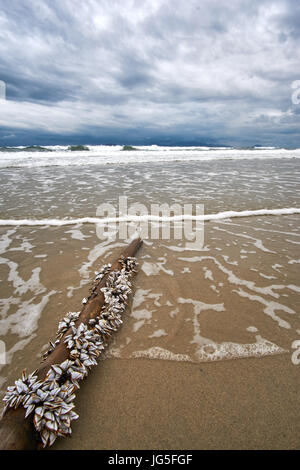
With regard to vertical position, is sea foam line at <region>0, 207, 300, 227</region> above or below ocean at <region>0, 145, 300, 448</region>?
above

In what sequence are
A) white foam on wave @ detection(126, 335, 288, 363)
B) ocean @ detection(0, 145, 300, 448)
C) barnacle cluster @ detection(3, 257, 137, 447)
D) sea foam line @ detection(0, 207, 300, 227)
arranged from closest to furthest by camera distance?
barnacle cluster @ detection(3, 257, 137, 447) → white foam on wave @ detection(126, 335, 288, 363) → ocean @ detection(0, 145, 300, 448) → sea foam line @ detection(0, 207, 300, 227)

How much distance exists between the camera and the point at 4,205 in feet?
29.3

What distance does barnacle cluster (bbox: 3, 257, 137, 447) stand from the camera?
1.81 meters

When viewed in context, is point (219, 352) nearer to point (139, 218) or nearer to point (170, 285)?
point (170, 285)

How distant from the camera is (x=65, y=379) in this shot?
7.22ft

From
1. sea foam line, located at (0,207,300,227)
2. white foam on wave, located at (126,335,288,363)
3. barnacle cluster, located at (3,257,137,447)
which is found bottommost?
white foam on wave, located at (126,335,288,363)

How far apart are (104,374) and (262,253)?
4.20m

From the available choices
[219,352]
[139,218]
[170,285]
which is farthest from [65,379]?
[139,218]

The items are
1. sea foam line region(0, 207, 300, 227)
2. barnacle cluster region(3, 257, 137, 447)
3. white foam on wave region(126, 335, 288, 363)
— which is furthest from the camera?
sea foam line region(0, 207, 300, 227)

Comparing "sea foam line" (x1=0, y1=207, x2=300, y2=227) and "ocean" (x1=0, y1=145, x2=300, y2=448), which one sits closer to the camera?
"ocean" (x1=0, y1=145, x2=300, y2=448)

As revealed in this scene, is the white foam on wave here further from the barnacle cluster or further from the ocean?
the barnacle cluster

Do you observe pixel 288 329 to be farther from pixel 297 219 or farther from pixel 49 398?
pixel 297 219

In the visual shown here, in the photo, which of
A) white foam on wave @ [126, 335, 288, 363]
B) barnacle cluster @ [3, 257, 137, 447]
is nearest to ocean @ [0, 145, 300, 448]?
white foam on wave @ [126, 335, 288, 363]
